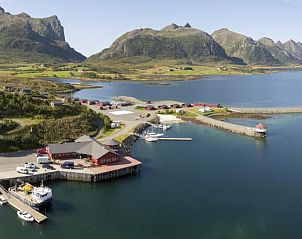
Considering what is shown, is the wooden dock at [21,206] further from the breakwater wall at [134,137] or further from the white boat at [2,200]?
the breakwater wall at [134,137]

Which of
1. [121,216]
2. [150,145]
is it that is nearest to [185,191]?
[121,216]

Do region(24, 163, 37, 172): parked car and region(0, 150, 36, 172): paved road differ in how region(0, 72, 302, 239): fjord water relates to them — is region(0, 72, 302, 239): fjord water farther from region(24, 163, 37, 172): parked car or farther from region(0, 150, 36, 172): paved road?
region(0, 150, 36, 172): paved road

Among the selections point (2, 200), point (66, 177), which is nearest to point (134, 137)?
point (66, 177)

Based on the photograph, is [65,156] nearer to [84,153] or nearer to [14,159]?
[84,153]

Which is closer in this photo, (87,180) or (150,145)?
(87,180)

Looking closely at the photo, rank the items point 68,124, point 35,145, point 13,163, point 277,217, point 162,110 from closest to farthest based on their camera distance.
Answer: point 277,217 → point 13,163 → point 35,145 → point 68,124 → point 162,110

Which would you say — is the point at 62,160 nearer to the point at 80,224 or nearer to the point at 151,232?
the point at 80,224

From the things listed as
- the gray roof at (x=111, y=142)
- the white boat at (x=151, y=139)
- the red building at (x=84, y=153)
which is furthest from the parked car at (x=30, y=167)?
the white boat at (x=151, y=139)
